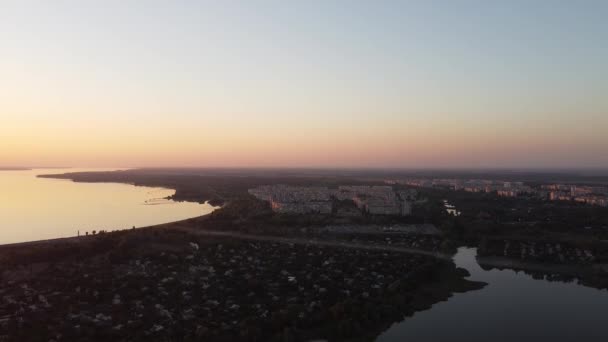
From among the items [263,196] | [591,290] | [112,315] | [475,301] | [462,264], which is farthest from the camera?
[263,196]

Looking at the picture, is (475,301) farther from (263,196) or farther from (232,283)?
(263,196)

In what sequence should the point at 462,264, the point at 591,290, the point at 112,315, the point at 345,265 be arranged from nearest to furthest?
the point at 112,315 → the point at 591,290 → the point at 345,265 → the point at 462,264

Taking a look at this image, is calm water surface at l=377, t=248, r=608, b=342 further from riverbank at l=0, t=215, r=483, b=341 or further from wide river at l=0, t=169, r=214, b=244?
wide river at l=0, t=169, r=214, b=244

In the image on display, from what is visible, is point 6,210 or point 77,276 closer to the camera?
point 77,276

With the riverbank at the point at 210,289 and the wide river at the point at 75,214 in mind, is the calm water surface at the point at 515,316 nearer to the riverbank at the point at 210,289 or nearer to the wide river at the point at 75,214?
the riverbank at the point at 210,289

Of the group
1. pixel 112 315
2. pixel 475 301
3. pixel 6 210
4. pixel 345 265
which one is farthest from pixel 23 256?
pixel 6 210

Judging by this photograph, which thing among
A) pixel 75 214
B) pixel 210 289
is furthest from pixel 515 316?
pixel 75 214

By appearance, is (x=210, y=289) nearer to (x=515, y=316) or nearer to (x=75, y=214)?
(x=515, y=316)

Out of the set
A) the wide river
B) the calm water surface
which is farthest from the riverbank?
the wide river
